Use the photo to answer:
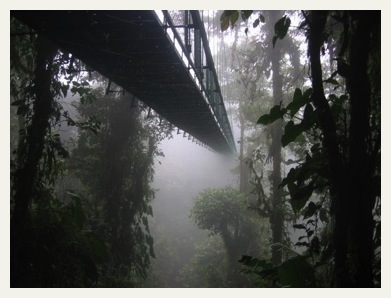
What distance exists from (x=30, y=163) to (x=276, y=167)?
613 cm

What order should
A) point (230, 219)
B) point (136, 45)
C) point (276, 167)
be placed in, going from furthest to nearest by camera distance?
point (230, 219)
point (276, 167)
point (136, 45)

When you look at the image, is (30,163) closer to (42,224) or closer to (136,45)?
(42,224)

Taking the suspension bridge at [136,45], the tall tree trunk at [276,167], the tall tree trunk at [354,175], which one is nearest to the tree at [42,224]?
the suspension bridge at [136,45]

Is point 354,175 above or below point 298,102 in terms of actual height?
below

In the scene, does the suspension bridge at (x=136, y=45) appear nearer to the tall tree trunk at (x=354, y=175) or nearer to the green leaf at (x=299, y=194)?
the tall tree trunk at (x=354, y=175)

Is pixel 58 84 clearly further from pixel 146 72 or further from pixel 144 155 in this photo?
pixel 144 155

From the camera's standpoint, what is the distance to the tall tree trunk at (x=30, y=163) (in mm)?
2770

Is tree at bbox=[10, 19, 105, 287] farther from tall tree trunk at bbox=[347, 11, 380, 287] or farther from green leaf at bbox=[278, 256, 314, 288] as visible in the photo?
tall tree trunk at bbox=[347, 11, 380, 287]

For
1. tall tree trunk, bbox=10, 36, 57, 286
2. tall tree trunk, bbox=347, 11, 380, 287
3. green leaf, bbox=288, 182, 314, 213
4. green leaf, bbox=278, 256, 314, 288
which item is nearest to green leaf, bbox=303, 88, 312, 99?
tall tree trunk, bbox=347, 11, 380, 287

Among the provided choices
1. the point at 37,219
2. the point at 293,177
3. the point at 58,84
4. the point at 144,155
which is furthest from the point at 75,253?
the point at 144,155

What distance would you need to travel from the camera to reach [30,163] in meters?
2.95

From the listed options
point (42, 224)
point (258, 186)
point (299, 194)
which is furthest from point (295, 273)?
point (258, 186)

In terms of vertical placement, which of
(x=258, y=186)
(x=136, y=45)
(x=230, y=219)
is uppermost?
(x=136, y=45)

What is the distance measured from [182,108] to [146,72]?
4.82ft
